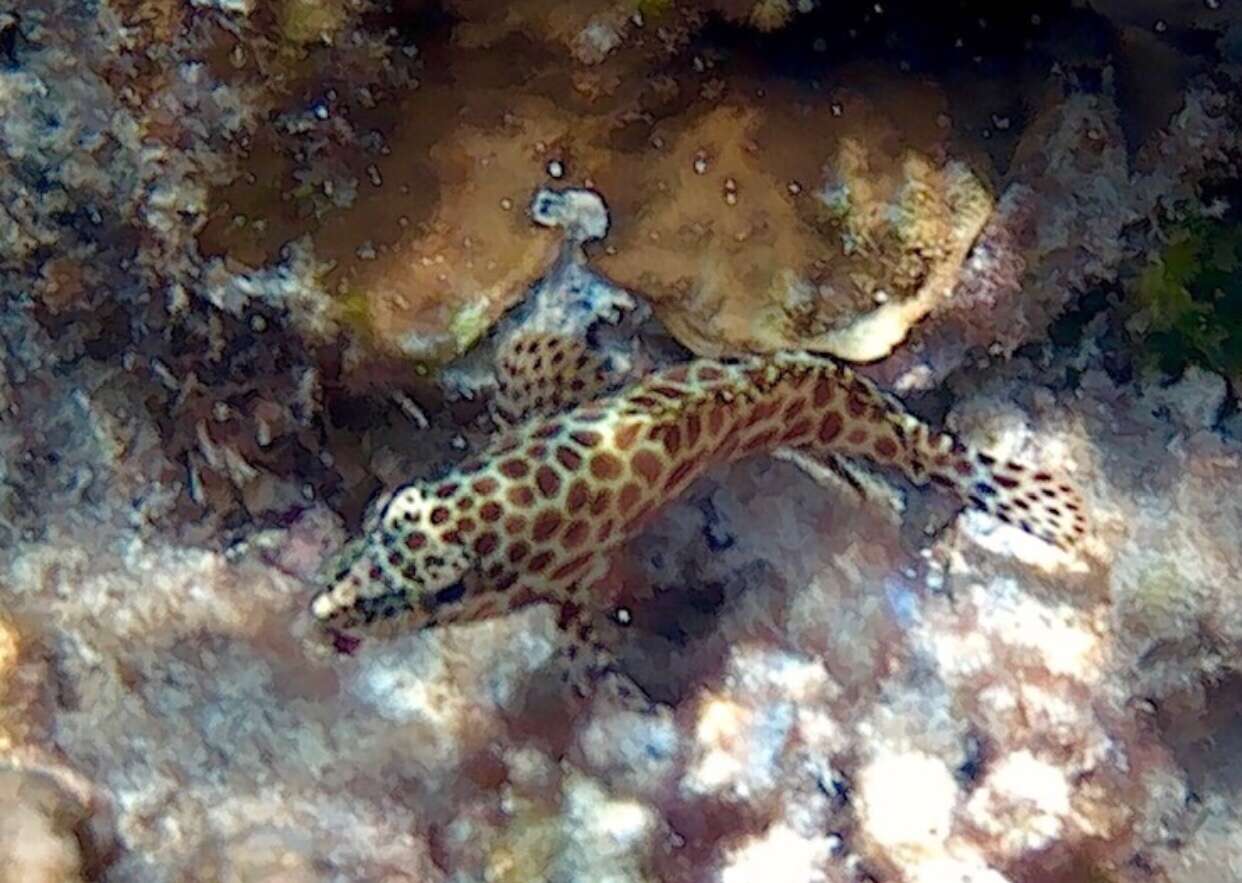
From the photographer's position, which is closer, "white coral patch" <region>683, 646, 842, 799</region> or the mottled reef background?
the mottled reef background

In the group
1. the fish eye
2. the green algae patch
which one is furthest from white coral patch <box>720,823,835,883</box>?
the green algae patch

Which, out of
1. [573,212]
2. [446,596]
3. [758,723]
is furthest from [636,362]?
[758,723]

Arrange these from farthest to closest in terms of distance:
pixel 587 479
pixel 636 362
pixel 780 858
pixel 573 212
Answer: pixel 636 362
pixel 573 212
pixel 587 479
pixel 780 858

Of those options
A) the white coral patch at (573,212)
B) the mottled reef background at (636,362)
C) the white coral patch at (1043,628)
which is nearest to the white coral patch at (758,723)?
the mottled reef background at (636,362)

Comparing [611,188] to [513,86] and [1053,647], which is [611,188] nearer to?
[513,86]

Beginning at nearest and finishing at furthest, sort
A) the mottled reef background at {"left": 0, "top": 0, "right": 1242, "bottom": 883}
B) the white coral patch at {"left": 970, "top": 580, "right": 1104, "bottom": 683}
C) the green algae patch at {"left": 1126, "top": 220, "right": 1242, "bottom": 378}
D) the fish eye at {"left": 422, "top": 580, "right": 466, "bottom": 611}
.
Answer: the mottled reef background at {"left": 0, "top": 0, "right": 1242, "bottom": 883} < the fish eye at {"left": 422, "top": 580, "right": 466, "bottom": 611} < the white coral patch at {"left": 970, "top": 580, "right": 1104, "bottom": 683} < the green algae patch at {"left": 1126, "top": 220, "right": 1242, "bottom": 378}

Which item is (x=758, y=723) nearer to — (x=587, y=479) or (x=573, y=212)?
(x=587, y=479)

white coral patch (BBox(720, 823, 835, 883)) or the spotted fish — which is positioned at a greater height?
the spotted fish

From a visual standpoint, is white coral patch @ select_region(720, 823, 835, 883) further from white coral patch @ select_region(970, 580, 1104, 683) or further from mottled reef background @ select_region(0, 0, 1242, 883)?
white coral patch @ select_region(970, 580, 1104, 683)
